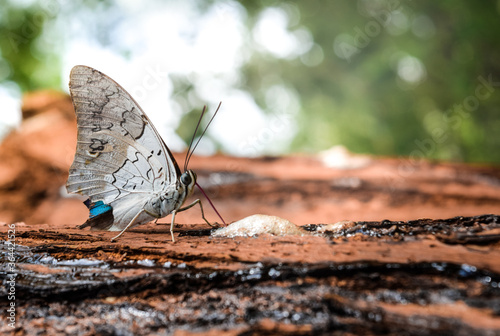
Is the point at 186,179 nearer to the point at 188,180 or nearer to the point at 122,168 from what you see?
the point at 188,180

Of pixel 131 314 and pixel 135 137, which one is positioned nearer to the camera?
pixel 131 314

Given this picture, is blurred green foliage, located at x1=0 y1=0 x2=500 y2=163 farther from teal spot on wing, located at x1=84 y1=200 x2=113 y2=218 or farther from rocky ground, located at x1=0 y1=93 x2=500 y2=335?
rocky ground, located at x1=0 y1=93 x2=500 y2=335

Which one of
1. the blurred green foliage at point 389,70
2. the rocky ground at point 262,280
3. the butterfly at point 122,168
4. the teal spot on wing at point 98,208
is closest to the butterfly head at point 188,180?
the butterfly at point 122,168

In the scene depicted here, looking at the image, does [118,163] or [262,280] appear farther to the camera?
[118,163]

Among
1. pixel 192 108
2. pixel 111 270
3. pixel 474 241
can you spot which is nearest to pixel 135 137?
pixel 111 270

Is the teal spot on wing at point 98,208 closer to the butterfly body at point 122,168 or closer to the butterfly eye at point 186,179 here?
the butterfly body at point 122,168

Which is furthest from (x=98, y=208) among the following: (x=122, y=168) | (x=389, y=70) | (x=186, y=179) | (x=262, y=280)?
(x=389, y=70)

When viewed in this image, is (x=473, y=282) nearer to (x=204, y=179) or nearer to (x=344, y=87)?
(x=204, y=179)
